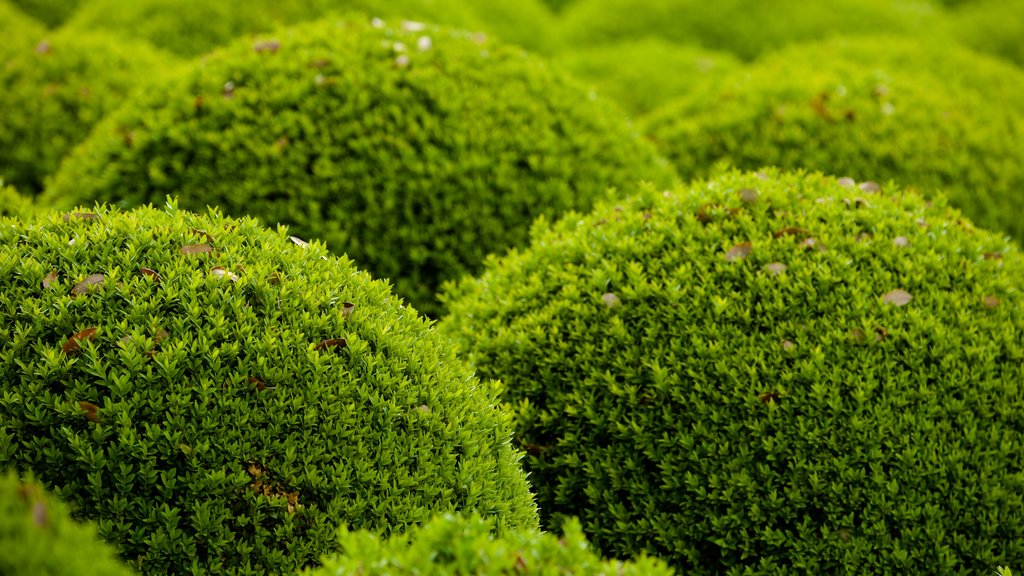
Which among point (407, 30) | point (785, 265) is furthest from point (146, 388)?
point (407, 30)

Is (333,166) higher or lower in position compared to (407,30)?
lower

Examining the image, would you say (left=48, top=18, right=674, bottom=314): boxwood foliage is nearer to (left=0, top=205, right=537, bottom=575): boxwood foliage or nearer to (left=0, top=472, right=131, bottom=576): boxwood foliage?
(left=0, top=205, right=537, bottom=575): boxwood foliage

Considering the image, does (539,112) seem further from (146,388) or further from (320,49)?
(146,388)

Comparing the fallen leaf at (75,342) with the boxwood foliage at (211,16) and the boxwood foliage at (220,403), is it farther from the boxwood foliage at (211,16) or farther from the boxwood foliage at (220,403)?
the boxwood foliage at (211,16)

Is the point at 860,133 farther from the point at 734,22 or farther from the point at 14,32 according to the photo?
the point at 14,32

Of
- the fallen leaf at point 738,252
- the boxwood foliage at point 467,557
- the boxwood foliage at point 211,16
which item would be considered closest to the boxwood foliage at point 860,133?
the fallen leaf at point 738,252

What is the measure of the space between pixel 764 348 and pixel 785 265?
1.45 feet

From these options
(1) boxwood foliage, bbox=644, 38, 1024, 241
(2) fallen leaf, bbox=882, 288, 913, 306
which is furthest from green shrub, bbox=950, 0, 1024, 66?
(2) fallen leaf, bbox=882, 288, 913, 306

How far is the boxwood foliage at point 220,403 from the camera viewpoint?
2578 millimetres

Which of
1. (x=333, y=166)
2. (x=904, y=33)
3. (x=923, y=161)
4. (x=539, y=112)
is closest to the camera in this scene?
(x=333, y=166)

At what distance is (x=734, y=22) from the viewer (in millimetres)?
12398

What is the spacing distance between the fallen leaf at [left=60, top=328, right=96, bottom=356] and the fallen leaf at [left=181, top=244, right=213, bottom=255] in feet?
1.50

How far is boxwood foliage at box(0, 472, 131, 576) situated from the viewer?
5.90 feet

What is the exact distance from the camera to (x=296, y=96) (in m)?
5.29
